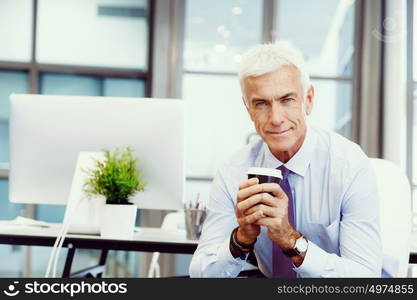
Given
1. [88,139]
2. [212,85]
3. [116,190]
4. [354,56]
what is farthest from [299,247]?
[354,56]

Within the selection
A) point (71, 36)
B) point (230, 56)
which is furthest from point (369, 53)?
point (71, 36)

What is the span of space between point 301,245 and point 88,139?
78 centimetres

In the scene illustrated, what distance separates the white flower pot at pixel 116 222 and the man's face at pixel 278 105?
0.51 m

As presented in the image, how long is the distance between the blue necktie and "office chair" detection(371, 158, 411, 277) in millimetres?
292

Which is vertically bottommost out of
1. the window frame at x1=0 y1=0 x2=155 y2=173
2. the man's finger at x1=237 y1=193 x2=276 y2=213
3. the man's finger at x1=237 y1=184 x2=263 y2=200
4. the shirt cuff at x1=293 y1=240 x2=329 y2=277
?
the shirt cuff at x1=293 y1=240 x2=329 y2=277

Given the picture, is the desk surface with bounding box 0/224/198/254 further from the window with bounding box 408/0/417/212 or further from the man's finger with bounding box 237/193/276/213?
the window with bounding box 408/0/417/212

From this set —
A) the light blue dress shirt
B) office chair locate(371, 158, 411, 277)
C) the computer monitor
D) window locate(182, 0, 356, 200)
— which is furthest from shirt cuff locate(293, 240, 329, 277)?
window locate(182, 0, 356, 200)

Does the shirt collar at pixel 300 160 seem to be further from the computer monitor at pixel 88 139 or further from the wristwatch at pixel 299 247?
the computer monitor at pixel 88 139

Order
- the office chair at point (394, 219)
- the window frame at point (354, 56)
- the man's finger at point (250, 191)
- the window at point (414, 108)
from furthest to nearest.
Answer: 1. the window frame at point (354, 56)
2. the window at point (414, 108)
3. the office chair at point (394, 219)
4. the man's finger at point (250, 191)

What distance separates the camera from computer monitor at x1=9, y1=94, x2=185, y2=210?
172 centimetres

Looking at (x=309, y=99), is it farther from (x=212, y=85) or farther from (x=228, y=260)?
(x=212, y=85)

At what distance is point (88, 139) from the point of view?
1738 millimetres

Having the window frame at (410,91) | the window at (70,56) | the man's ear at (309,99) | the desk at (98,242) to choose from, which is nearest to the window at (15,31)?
the window at (70,56)

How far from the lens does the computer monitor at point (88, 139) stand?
67.6 inches
